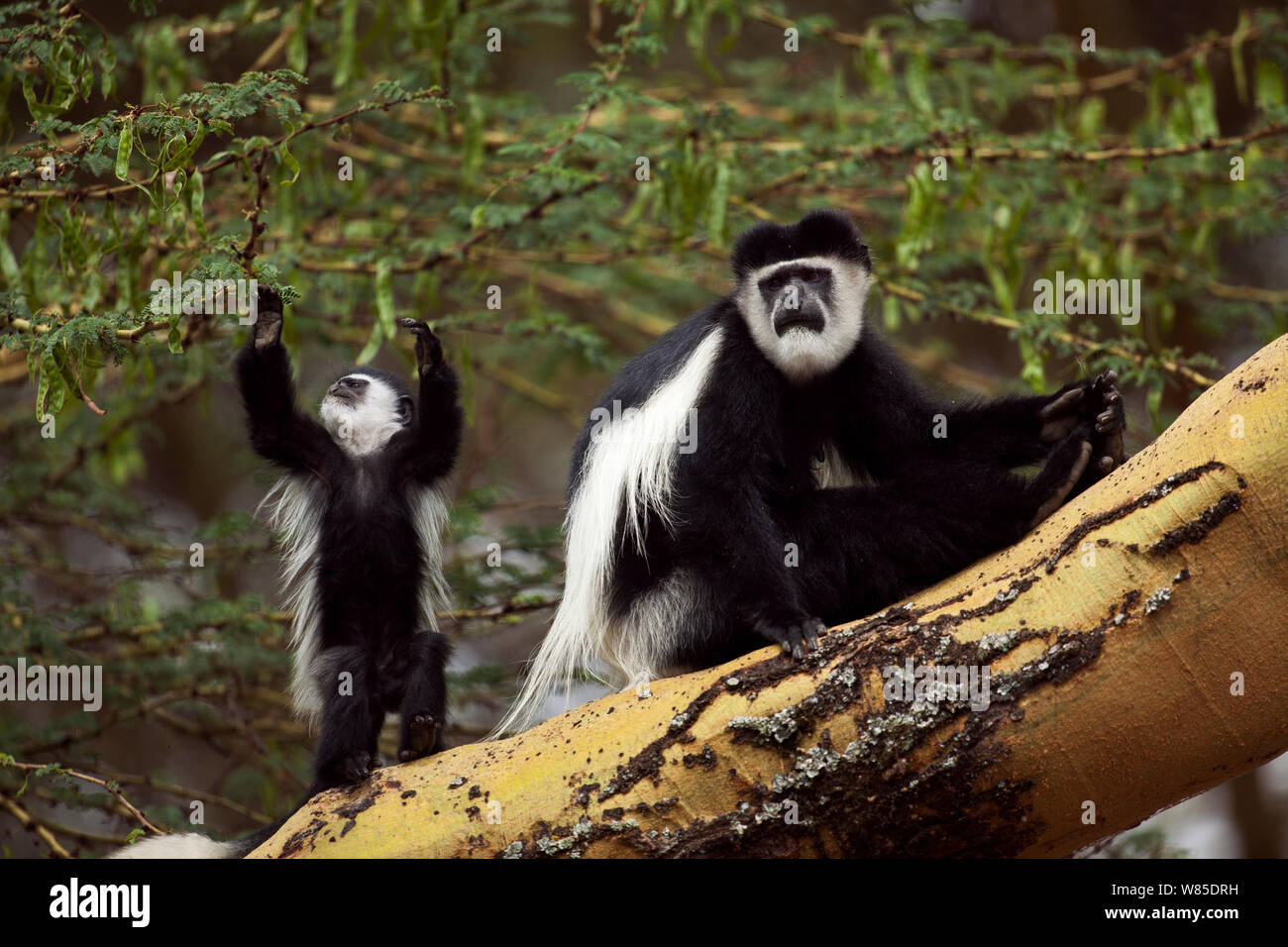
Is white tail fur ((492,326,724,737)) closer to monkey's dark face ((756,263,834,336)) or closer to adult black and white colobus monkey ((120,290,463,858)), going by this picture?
monkey's dark face ((756,263,834,336))

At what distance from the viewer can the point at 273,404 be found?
10.6 feet

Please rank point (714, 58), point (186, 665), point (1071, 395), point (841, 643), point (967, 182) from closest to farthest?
point (841, 643) → point (1071, 395) → point (967, 182) → point (186, 665) → point (714, 58)

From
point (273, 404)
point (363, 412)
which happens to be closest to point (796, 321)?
point (363, 412)

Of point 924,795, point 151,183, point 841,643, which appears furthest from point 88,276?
point 924,795

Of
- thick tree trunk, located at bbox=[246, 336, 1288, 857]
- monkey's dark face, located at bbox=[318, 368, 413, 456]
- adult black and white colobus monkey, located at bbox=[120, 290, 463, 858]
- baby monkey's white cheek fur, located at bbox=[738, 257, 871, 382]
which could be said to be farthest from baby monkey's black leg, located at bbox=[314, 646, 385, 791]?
baby monkey's white cheek fur, located at bbox=[738, 257, 871, 382]

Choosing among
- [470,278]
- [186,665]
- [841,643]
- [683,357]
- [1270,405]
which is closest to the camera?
[1270,405]

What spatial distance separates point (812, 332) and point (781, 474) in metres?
0.39

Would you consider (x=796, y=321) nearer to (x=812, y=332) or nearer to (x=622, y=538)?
(x=812, y=332)

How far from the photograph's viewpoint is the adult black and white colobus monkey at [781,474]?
8.73 ft

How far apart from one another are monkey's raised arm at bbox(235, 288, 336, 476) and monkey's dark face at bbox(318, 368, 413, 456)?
6cm

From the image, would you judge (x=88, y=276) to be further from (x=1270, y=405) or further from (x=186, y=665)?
(x=1270, y=405)

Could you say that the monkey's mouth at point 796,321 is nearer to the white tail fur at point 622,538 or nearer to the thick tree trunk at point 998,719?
the white tail fur at point 622,538

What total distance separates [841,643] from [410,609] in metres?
1.36
